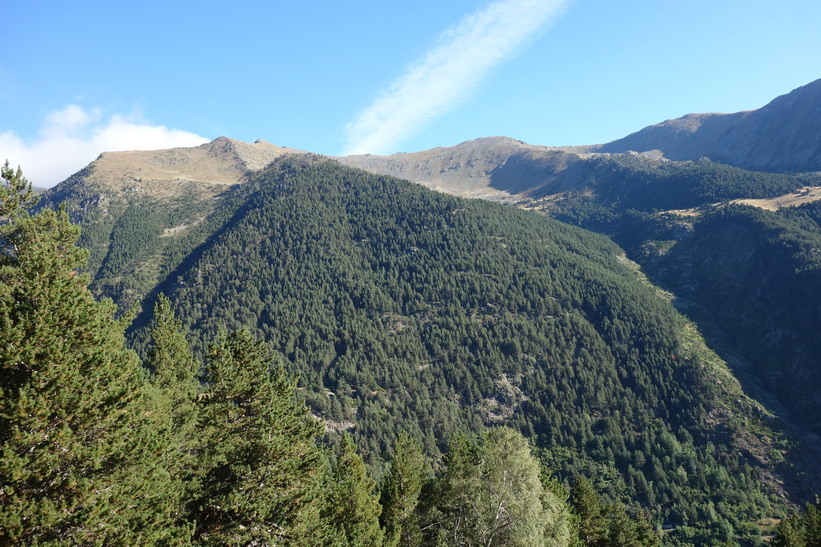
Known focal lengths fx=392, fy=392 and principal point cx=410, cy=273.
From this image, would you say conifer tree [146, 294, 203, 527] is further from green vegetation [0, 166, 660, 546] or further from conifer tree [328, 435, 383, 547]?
conifer tree [328, 435, 383, 547]

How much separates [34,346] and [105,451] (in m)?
4.03

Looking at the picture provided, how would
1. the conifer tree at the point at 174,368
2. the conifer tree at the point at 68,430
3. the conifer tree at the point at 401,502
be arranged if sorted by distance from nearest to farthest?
the conifer tree at the point at 68,430, the conifer tree at the point at 174,368, the conifer tree at the point at 401,502

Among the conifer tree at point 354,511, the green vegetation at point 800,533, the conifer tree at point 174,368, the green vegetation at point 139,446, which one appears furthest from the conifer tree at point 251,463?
the green vegetation at point 800,533

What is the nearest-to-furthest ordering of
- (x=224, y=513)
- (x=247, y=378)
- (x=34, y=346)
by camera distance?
(x=34, y=346) < (x=224, y=513) < (x=247, y=378)

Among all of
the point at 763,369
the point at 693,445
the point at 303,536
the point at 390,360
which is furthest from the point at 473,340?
the point at 303,536

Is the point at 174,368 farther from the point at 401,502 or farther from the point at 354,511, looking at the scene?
the point at 401,502

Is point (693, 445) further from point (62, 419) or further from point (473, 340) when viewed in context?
point (62, 419)

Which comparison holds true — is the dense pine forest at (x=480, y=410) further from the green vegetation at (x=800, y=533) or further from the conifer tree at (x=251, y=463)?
the green vegetation at (x=800, y=533)

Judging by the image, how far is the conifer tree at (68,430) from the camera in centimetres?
1138

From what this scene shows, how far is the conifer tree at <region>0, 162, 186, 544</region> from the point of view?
11375 millimetres

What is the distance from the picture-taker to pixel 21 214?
22672 millimetres

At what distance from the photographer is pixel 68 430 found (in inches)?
468

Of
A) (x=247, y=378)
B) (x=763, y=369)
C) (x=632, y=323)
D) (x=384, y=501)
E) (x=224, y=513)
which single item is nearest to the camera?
(x=224, y=513)

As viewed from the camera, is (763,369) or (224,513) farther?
(763,369)
